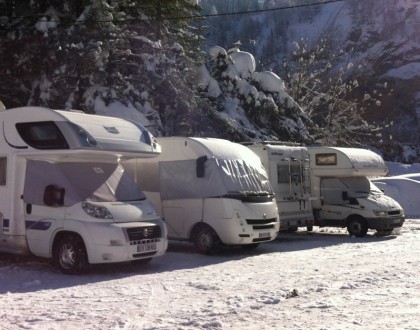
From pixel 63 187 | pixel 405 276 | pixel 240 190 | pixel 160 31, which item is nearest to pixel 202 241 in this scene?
pixel 240 190

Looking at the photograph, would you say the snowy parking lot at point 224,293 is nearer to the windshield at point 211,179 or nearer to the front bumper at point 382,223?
the windshield at point 211,179

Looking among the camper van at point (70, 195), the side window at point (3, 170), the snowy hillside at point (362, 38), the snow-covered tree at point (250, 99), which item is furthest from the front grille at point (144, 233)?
the snowy hillside at point (362, 38)

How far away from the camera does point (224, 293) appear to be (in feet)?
26.7

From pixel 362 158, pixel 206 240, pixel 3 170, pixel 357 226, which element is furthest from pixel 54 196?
pixel 362 158

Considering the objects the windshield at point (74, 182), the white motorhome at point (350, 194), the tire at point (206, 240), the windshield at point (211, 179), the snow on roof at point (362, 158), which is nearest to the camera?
the windshield at point (74, 182)

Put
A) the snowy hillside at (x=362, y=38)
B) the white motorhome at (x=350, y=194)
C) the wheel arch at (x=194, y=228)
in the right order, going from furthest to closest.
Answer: the snowy hillside at (x=362, y=38) < the white motorhome at (x=350, y=194) < the wheel arch at (x=194, y=228)

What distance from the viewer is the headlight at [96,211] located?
984 centimetres

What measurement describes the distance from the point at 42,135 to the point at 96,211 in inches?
69.1

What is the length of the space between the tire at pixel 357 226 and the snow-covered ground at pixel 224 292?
398 centimetres

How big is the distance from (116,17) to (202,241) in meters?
11.5

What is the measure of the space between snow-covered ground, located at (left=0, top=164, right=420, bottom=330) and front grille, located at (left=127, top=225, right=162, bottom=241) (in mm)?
620

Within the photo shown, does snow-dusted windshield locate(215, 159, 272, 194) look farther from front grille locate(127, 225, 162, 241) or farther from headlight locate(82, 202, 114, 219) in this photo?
headlight locate(82, 202, 114, 219)

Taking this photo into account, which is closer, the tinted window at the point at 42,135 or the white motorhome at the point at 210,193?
the tinted window at the point at 42,135

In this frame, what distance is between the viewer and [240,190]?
12.7 m
